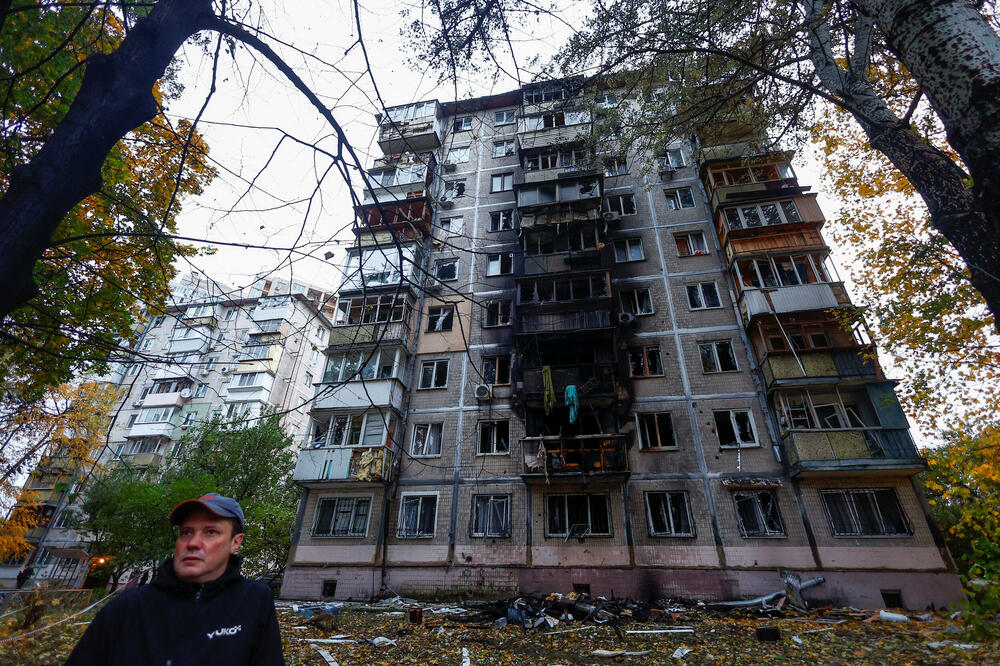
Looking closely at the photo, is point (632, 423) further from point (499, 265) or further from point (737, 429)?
point (499, 265)

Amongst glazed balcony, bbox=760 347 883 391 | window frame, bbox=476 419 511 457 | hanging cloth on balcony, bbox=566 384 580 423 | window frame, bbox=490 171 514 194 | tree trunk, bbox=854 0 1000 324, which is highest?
window frame, bbox=490 171 514 194

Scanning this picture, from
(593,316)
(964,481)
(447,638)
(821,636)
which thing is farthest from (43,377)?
(964,481)

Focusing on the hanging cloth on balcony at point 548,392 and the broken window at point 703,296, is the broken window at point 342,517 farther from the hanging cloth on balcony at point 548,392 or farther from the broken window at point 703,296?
the broken window at point 703,296

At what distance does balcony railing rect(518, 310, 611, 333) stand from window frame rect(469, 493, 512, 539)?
740 cm

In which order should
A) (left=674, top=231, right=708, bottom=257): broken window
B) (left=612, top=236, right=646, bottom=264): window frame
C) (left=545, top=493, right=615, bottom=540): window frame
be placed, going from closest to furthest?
1. (left=545, top=493, right=615, bottom=540): window frame
2. (left=674, top=231, right=708, bottom=257): broken window
3. (left=612, top=236, right=646, bottom=264): window frame

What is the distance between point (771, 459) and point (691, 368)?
4.46 metres

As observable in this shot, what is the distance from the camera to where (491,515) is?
17078 mm

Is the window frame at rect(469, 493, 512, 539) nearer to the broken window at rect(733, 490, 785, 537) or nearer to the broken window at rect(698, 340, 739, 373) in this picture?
the broken window at rect(733, 490, 785, 537)

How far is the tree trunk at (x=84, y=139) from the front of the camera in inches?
93.8

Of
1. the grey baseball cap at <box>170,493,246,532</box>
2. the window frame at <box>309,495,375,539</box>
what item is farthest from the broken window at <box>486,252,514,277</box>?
the grey baseball cap at <box>170,493,246,532</box>

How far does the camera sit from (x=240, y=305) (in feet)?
11.7

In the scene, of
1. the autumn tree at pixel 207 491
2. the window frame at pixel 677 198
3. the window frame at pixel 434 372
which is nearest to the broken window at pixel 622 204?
the window frame at pixel 677 198

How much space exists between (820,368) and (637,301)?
7713 millimetres

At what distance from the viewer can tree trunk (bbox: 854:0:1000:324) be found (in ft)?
8.91
